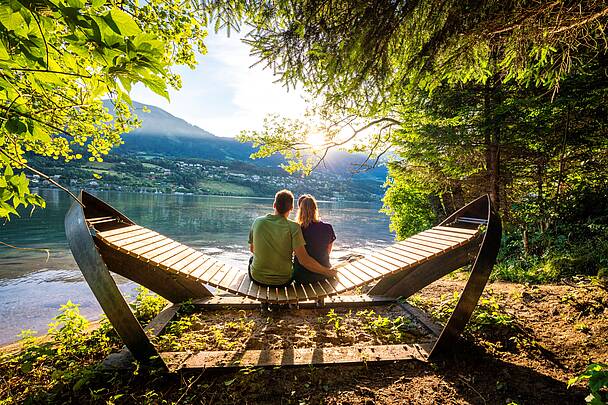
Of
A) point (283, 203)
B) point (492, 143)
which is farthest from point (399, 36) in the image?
point (492, 143)

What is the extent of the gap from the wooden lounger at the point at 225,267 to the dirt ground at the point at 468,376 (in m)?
0.42

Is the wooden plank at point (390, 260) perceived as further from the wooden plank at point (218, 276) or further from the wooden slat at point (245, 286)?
the wooden plank at point (218, 276)

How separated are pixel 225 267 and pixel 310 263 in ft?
4.28

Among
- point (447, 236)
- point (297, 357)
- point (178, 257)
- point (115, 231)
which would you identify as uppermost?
point (447, 236)

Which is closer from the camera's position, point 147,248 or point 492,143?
point 147,248

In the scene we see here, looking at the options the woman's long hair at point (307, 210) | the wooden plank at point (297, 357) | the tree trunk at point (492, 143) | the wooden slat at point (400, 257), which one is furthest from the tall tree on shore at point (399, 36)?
the wooden plank at point (297, 357)

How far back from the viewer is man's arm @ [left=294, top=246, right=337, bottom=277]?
4254 millimetres

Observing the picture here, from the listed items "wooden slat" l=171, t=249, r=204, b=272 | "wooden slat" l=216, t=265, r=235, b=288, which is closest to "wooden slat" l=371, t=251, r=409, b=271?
"wooden slat" l=216, t=265, r=235, b=288

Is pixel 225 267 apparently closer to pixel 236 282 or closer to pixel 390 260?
pixel 236 282

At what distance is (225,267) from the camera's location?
14.8 ft

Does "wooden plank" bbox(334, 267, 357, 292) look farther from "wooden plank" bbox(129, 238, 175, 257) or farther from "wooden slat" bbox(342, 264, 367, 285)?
"wooden plank" bbox(129, 238, 175, 257)

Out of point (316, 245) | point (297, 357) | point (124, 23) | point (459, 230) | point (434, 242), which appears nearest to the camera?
point (124, 23)

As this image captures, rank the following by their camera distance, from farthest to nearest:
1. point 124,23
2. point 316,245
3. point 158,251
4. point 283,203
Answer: point 316,245, point 283,203, point 158,251, point 124,23

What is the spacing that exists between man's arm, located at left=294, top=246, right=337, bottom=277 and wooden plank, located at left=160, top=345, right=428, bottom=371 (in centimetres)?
120
